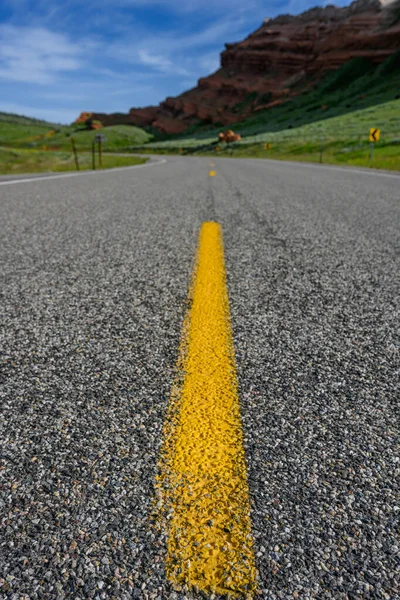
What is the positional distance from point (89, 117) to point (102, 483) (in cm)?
17033

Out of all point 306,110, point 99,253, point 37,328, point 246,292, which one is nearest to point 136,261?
point 99,253

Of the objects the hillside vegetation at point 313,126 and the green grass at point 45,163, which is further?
the hillside vegetation at point 313,126

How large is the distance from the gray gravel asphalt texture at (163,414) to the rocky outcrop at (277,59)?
377 ft

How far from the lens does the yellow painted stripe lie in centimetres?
82

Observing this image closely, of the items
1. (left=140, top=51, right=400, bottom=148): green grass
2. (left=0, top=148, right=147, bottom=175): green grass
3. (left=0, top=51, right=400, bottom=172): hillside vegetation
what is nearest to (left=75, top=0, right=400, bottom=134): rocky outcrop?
(left=140, top=51, right=400, bottom=148): green grass

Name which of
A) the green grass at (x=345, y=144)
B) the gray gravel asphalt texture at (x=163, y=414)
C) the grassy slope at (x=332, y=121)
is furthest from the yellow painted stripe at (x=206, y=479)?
the grassy slope at (x=332, y=121)

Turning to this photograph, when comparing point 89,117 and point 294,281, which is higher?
point 89,117

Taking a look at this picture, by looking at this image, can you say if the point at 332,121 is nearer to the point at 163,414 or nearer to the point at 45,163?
the point at 45,163

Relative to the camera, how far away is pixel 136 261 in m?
3.05

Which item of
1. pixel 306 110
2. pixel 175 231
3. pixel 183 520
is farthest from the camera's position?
pixel 306 110

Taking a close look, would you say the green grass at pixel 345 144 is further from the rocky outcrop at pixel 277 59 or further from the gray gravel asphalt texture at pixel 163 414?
the rocky outcrop at pixel 277 59

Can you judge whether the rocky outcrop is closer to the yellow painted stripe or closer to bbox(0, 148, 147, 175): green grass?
bbox(0, 148, 147, 175): green grass

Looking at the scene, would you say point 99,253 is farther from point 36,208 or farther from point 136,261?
point 36,208

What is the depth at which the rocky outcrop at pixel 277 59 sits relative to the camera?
332 feet
